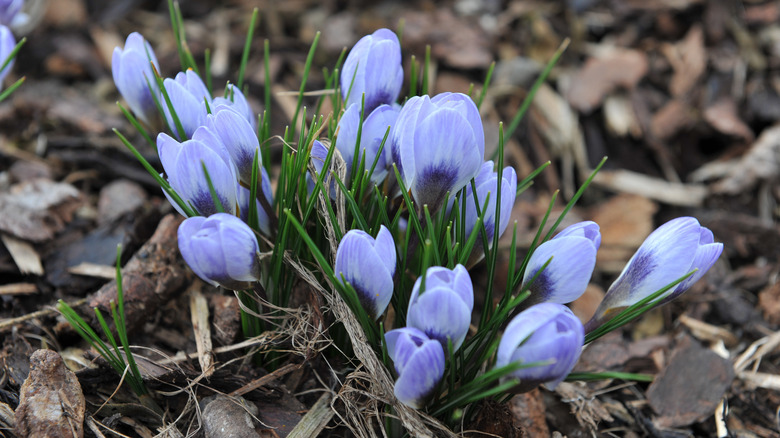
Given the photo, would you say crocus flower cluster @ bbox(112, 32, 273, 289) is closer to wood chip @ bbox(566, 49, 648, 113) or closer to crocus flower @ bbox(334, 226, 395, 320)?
crocus flower @ bbox(334, 226, 395, 320)

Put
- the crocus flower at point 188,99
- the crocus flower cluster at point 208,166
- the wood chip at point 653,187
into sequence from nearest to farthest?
the crocus flower cluster at point 208,166 < the crocus flower at point 188,99 < the wood chip at point 653,187

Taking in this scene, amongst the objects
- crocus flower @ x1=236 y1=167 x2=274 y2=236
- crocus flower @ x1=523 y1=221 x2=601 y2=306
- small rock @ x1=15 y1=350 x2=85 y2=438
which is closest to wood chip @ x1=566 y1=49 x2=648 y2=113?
crocus flower @ x1=523 y1=221 x2=601 y2=306

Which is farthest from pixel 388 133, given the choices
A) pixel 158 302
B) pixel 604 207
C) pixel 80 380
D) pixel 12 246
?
pixel 604 207

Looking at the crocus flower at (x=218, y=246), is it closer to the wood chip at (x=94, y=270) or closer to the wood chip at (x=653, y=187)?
the wood chip at (x=94, y=270)

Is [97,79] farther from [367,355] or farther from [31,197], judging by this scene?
[367,355]

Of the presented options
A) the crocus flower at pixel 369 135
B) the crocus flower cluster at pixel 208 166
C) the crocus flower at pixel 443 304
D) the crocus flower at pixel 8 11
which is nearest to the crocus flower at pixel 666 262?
the crocus flower at pixel 443 304


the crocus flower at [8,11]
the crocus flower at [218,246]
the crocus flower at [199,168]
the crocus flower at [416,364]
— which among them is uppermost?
the crocus flower at [8,11]
